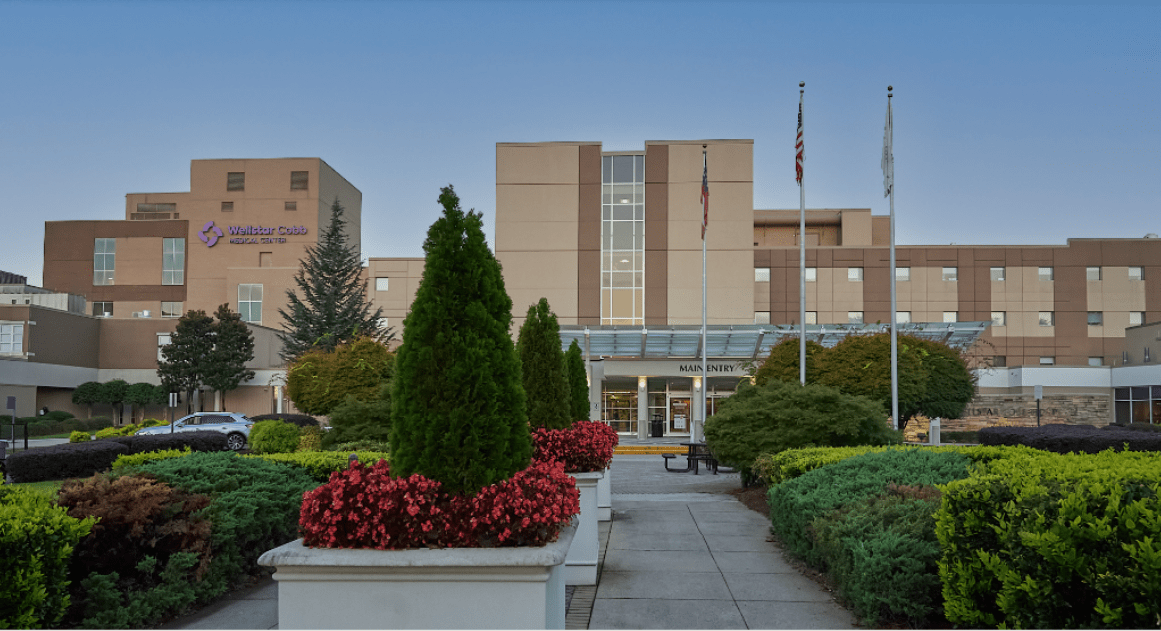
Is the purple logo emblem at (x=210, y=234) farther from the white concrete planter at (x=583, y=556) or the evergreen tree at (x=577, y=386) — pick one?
the white concrete planter at (x=583, y=556)

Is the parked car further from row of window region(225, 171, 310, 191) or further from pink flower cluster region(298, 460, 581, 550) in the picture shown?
row of window region(225, 171, 310, 191)

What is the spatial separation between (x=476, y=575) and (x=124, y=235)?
79.1 metres

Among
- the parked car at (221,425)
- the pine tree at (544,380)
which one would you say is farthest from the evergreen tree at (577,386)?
the parked car at (221,425)

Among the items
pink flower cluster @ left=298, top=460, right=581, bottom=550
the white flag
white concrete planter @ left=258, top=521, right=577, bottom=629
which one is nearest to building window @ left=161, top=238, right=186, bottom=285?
the white flag

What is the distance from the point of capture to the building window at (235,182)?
71.9 metres

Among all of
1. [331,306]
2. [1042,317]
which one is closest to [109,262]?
[331,306]

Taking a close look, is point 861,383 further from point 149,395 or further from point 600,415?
point 149,395

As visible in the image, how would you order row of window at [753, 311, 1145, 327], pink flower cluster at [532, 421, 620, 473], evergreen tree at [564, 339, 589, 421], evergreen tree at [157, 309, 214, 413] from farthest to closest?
row of window at [753, 311, 1145, 327] < evergreen tree at [157, 309, 214, 413] < evergreen tree at [564, 339, 589, 421] < pink flower cluster at [532, 421, 620, 473]

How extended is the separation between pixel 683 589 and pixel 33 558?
18.9 feet

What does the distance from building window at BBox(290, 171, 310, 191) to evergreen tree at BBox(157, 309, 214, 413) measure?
21.1m

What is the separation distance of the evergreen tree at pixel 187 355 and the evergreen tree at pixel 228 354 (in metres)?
0.50

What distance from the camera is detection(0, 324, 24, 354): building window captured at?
49.8 meters

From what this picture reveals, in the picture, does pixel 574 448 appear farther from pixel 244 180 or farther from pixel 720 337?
pixel 244 180

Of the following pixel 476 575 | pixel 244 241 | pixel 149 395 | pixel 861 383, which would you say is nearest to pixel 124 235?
pixel 244 241
